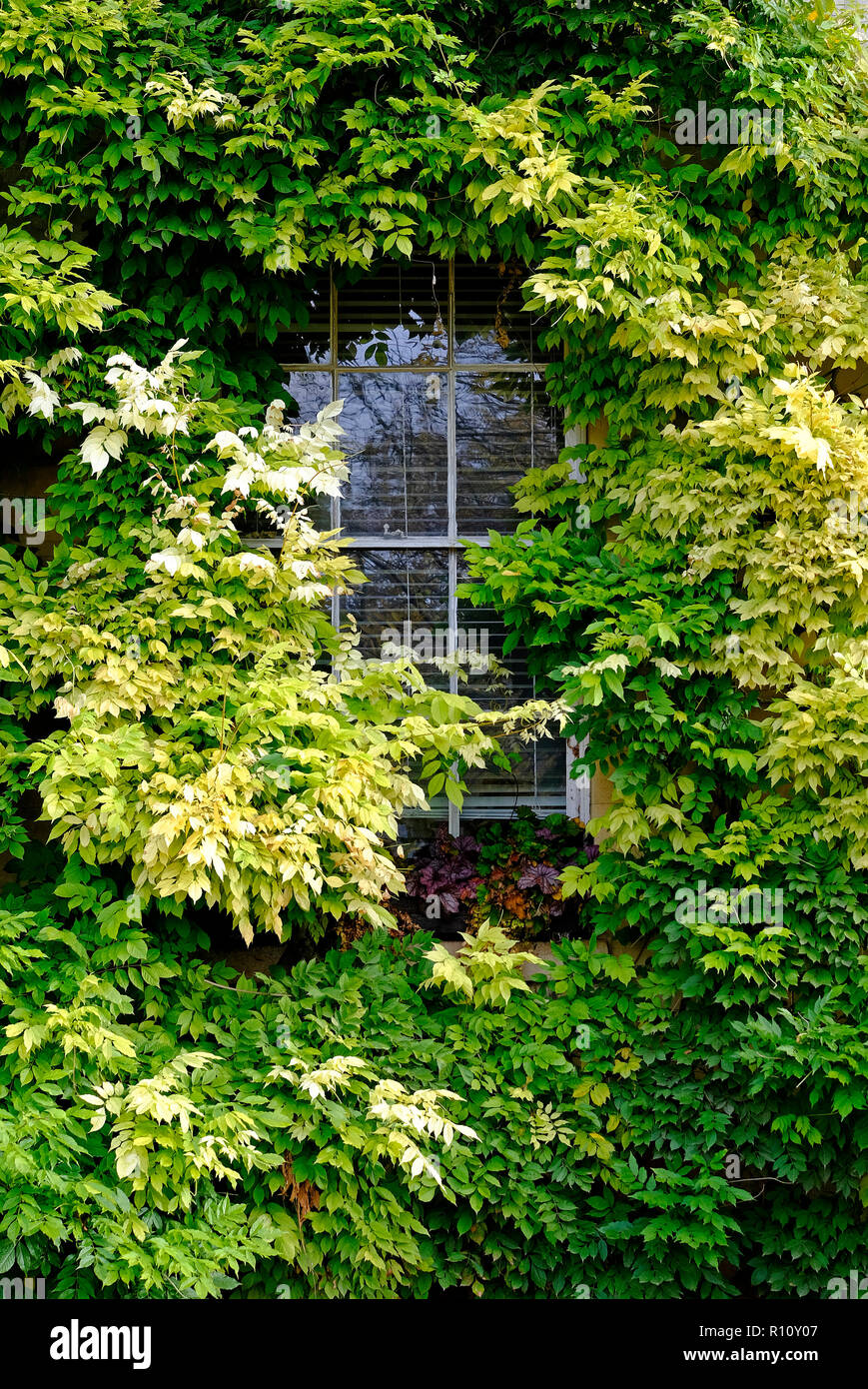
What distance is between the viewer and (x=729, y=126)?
4887 mm

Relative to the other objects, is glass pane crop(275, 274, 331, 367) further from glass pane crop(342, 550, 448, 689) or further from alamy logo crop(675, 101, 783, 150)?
alamy logo crop(675, 101, 783, 150)

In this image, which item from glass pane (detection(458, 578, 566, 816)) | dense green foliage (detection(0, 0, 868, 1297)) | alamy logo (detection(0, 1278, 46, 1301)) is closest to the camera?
alamy logo (detection(0, 1278, 46, 1301))

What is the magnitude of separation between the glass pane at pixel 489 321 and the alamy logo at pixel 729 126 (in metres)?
1.10

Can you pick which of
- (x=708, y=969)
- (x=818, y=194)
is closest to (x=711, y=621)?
(x=708, y=969)

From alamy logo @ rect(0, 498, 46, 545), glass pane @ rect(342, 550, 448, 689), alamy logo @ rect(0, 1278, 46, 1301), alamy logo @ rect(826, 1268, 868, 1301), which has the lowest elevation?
alamy logo @ rect(826, 1268, 868, 1301)

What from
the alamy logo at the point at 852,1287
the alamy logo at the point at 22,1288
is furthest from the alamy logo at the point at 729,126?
the alamy logo at the point at 22,1288

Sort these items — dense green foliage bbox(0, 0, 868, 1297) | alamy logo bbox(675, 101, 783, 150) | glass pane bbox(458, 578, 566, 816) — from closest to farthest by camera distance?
dense green foliage bbox(0, 0, 868, 1297), alamy logo bbox(675, 101, 783, 150), glass pane bbox(458, 578, 566, 816)

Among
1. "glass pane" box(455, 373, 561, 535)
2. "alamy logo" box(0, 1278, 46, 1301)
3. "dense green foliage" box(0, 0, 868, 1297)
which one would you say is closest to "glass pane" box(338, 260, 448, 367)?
"glass pane" box(455, 373, 561, 535)

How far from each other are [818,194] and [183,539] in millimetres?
3323

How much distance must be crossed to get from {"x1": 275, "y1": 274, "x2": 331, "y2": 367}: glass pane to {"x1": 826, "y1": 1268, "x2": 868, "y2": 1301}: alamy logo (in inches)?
199

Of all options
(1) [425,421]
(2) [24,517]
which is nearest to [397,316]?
(1) [425,421]

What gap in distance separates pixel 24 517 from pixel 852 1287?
5.19m

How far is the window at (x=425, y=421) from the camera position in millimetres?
5480

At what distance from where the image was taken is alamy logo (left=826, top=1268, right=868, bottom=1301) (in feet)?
14.8
